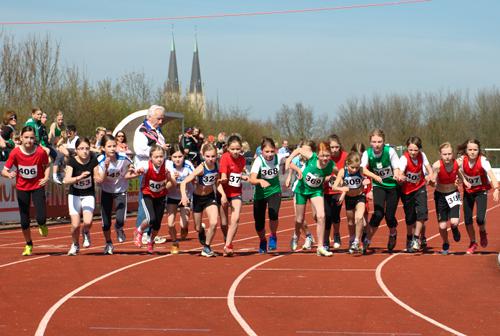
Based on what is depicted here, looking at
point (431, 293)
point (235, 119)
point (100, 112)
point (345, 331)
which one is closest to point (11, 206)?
point (431, 293)

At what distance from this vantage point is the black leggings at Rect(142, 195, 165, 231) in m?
15.8

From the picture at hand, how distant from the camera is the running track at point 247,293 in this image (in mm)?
9359

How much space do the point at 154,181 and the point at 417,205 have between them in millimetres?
3897

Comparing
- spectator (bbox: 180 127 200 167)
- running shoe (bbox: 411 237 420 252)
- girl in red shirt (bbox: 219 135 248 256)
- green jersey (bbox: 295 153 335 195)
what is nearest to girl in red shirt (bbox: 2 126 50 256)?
girl in red shirt (bbox: 219 135 248 256)

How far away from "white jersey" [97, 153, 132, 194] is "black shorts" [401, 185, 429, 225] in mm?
4318

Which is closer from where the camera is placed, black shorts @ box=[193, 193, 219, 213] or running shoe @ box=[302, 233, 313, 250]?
black shorts @ box=[193, 193, 219, 213]

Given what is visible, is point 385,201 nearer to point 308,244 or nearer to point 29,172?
point 308,244

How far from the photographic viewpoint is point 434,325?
938 centimetres

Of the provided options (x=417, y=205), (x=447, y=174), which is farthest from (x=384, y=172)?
(x=447, y=174)

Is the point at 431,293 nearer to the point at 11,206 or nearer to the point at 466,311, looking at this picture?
the point at 466,311

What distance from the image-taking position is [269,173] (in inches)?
622

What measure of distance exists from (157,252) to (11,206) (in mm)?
7728

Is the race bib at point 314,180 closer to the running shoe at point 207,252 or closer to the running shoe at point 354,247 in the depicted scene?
the running shoe at point 354,247

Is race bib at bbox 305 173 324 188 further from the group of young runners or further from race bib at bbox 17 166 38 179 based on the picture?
race bib at bbox 17 166 38 179
